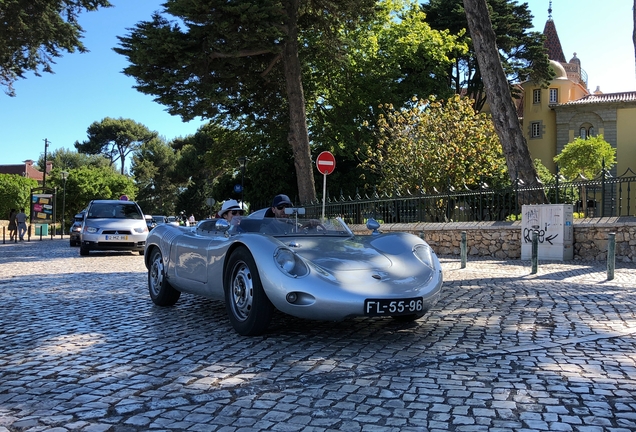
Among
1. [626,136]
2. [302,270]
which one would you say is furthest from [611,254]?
[626,136]

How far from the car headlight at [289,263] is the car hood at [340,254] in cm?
16

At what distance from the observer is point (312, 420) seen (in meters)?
3.08

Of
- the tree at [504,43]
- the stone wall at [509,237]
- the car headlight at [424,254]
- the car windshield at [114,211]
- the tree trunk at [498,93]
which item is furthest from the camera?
the tree at [504,43]

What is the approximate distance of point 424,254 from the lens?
18.3ft

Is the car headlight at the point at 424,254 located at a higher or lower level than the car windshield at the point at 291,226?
lower

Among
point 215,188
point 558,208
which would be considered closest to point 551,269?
point 558,208

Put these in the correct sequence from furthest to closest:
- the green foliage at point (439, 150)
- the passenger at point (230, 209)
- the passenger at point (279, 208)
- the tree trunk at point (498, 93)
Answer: the green foliage at point (439, 150) < the tree trunk at point (498, 93) < the passenger at point (230, 209) < the passenger at point (279, 208)

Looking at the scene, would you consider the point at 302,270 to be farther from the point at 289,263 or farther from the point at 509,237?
the point at 509,237

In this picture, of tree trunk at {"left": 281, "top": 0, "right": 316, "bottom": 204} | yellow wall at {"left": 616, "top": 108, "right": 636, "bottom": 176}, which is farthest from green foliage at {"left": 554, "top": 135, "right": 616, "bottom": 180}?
tree trunk at {"left": 281, "top": 0, "right": 316, "bottom": 204}

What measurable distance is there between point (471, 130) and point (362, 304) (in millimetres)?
19035

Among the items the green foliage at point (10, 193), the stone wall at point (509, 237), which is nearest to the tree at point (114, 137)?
the green foliage at point (10, 193)

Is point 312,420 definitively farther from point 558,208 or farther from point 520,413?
point 558,208

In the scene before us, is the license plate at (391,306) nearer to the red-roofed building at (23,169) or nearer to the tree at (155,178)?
the tree at (155,178)

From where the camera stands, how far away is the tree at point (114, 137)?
85.2 m
